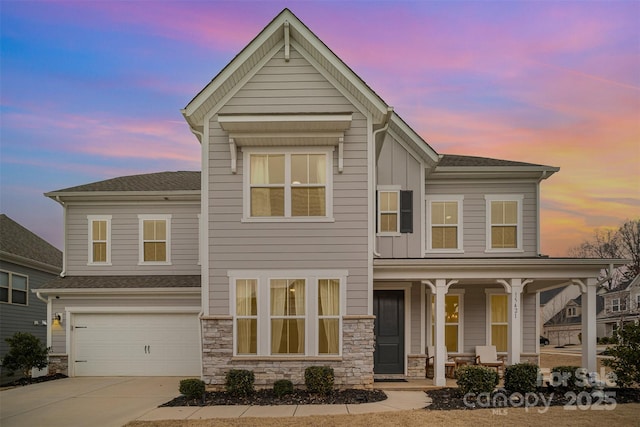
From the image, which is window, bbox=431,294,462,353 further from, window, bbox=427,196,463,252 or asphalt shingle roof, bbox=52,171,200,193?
asphalt shingle roof, bbox=52,171,200,193

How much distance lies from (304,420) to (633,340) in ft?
25.7

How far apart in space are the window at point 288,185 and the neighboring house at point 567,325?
3888 centimetres

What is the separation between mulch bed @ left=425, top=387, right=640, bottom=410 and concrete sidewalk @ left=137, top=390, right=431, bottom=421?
1.52 feet

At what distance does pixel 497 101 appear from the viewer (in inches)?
714

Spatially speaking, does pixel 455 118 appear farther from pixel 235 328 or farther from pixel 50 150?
pixel 50 150

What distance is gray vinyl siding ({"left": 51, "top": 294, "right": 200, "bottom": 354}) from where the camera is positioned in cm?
1580

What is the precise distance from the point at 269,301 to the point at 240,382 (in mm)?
1852

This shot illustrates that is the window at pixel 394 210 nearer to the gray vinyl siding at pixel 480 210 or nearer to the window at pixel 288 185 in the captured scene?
the gray vinyl siding at pixel 480 210

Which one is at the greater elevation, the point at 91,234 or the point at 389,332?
the point at 91,234

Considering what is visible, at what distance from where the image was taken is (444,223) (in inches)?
593

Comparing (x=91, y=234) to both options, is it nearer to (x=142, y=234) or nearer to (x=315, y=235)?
(x=142, y=234)

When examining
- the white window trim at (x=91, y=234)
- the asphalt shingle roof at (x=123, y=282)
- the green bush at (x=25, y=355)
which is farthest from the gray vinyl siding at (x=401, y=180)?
the green bush at (x=25, y=355)

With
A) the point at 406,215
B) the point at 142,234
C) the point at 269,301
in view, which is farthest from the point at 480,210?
the point at 142,234

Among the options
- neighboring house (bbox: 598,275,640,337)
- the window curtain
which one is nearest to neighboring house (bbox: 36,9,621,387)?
the window curtain
